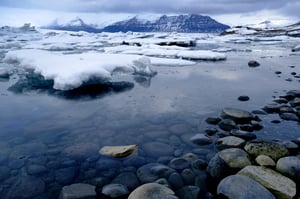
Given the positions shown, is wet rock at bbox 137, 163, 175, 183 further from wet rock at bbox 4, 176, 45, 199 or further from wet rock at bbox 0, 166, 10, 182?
wet rock at bbox 0, 166, 10, 182

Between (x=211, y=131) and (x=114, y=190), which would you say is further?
(x=211, y=131)

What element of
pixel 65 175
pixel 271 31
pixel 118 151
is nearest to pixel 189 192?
pixel 118 151

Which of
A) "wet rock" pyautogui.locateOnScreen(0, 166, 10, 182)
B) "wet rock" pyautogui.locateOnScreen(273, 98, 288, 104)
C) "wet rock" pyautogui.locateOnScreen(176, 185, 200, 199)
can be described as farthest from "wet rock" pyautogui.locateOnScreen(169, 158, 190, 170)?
"wet rock" pyautogui.locateOnScreen(273, 98, 288, 104)

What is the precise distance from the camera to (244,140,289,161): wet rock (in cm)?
354

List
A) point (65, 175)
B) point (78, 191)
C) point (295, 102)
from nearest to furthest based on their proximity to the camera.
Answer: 1. point (78, 191)
2. point (65, 175)
3. point (295, 102)

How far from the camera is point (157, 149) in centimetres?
392

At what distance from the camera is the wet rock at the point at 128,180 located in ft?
10.2

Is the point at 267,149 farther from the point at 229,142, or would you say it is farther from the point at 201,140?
the point at 201,140

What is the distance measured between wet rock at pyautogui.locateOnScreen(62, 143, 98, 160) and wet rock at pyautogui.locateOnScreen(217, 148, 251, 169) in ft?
5.39

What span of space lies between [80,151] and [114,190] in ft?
3.58

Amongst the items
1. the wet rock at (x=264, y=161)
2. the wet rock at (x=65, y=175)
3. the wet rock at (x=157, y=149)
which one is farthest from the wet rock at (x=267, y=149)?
the wet rock at (x=65, y=175)

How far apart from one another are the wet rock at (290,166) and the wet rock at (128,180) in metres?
1.59

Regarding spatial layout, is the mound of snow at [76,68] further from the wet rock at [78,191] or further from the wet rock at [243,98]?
the wet rock at [78,191]

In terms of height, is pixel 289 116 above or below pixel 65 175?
above
